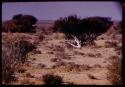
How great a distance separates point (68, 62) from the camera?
1402 cm

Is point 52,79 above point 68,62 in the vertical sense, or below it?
below

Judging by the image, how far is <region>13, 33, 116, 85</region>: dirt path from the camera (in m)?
13.6

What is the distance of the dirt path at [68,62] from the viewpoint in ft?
44.8

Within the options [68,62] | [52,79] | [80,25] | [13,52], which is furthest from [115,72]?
[13,52]

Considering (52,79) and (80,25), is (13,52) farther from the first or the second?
(80,25)

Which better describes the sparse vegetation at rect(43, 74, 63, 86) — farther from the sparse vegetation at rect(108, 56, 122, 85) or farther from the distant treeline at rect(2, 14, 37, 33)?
the distant treeline at rect(2, 14, 37, 33)

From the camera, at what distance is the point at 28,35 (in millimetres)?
13906

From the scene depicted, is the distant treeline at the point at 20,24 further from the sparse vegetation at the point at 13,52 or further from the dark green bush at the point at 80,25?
the dark green bush at the point at 80,25

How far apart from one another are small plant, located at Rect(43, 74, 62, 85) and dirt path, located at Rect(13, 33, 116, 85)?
0.30 metres

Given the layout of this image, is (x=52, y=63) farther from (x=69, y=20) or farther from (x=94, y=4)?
(x=94, y=4)

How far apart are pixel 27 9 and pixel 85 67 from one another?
9.98 feet

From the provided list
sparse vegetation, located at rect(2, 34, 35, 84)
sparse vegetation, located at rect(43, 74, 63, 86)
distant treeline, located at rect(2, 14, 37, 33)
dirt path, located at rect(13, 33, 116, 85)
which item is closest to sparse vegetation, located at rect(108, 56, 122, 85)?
dirt path, located at rect(13, 33, 116, 85)

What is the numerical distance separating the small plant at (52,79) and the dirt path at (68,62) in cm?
30

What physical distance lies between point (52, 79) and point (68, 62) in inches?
55.1
